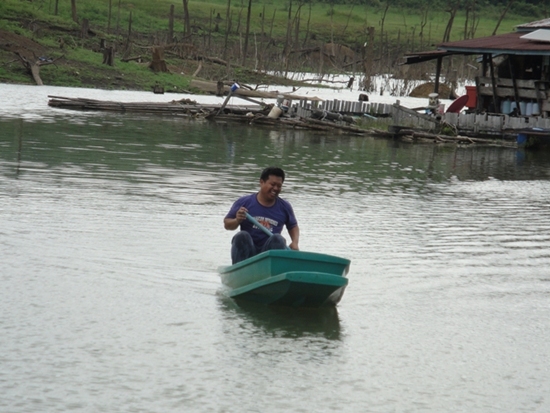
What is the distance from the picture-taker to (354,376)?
8.19 metres

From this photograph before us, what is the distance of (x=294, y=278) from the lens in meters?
9.42

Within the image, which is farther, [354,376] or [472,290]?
[472,290]

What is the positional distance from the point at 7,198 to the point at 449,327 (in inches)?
313

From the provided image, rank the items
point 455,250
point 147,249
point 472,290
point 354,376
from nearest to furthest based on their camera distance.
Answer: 1. point 354,376
2. point 472,290
3. point 147,249
4. point 455,250

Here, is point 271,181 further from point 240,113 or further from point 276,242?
point 240,113

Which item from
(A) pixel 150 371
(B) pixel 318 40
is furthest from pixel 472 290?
(B) pixel 318 40

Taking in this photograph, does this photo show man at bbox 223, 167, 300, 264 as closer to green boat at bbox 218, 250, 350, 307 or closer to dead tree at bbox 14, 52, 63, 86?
green boat at bbox 218, 250, 350, 307

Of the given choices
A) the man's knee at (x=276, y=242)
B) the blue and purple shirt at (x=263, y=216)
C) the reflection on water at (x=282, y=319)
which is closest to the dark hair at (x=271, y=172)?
the blue and purple shirt at (x=263, y=216)

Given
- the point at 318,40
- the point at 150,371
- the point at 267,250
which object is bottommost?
the point at 150,371

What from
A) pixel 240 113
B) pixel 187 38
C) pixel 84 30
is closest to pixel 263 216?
pixel 240 113

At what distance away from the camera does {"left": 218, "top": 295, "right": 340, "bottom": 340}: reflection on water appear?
30.8ft

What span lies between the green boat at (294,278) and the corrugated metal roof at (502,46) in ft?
80.6

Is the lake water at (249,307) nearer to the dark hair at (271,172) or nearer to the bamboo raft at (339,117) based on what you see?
the dark hair at (271,172)

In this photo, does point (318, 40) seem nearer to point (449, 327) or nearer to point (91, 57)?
point (91, 57)
